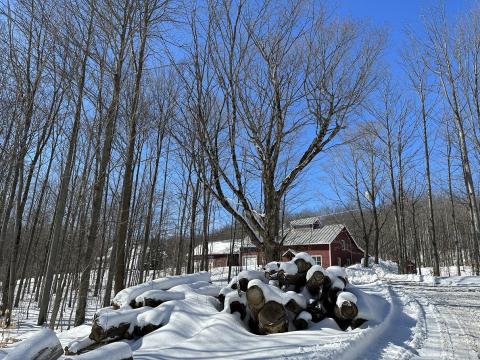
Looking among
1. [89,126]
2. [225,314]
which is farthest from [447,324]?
[89,126]

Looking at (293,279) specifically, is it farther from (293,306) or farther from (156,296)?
(156,296)

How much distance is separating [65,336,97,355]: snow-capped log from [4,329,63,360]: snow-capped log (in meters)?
2.11

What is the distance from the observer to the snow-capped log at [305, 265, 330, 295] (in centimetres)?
653

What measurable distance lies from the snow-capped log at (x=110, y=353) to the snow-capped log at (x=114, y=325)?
217 centimetres

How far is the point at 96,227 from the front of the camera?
7.78 m

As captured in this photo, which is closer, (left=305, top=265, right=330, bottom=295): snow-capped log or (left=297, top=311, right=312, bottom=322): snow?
(left=297, top=311, right=312, bottom=322): snow

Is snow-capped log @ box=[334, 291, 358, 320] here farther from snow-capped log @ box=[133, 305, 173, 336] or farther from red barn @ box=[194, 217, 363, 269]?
red barn @ box=[194, 217, 363, 269]

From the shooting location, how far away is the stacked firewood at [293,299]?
17.9 feet

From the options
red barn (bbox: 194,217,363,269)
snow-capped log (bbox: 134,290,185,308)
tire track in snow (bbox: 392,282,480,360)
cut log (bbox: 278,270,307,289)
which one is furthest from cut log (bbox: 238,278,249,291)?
red barn (bbox: 194,217,363,269)

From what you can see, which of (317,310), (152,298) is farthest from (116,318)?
(317,310)

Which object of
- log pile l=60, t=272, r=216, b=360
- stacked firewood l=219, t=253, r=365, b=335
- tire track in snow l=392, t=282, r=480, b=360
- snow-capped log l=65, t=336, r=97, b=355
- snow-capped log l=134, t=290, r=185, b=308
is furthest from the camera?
snow-capped log l=134, t=290, r=185, b=308

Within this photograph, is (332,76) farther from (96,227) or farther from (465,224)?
(465,224)

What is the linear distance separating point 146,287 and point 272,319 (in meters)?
2.45

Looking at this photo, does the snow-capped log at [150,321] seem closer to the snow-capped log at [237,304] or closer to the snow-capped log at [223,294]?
the snow-capped log at [237,304]
